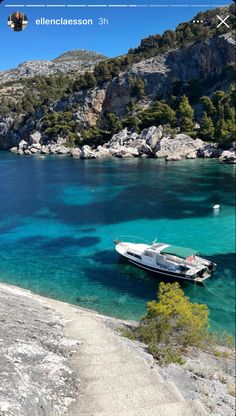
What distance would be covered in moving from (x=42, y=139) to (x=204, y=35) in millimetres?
28202

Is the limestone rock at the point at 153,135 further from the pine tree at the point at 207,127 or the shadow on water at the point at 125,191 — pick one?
the pine tree at the point at 207,127

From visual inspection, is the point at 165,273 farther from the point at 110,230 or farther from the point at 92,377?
the point at 92,377

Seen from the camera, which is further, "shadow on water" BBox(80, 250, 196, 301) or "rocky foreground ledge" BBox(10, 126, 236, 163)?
"rocky foreground ledge" BBox(10, 126, 236, 163)

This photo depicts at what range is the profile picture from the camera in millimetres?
1360

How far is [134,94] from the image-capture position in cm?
5716

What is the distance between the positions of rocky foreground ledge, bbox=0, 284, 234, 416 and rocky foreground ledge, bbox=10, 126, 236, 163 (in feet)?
87.9

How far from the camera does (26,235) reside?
55.3 feet

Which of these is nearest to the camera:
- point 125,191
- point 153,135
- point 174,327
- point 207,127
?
point 174,327

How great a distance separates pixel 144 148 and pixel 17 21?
42682 millimetres

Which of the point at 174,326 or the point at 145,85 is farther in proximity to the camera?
the point at 145,85

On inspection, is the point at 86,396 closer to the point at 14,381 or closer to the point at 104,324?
the point at 14,381

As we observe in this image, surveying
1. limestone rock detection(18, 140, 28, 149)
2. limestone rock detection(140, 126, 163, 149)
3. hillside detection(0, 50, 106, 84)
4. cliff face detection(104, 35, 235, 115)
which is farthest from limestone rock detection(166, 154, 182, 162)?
hillside detection(0, 50, 106, 84)

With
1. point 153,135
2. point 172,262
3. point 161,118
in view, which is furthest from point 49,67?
point 172,262

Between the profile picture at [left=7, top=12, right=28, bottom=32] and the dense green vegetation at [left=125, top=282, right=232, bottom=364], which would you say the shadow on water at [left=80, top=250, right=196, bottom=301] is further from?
the profile picture at [left=7, top=12, right=28, bottom=32]
